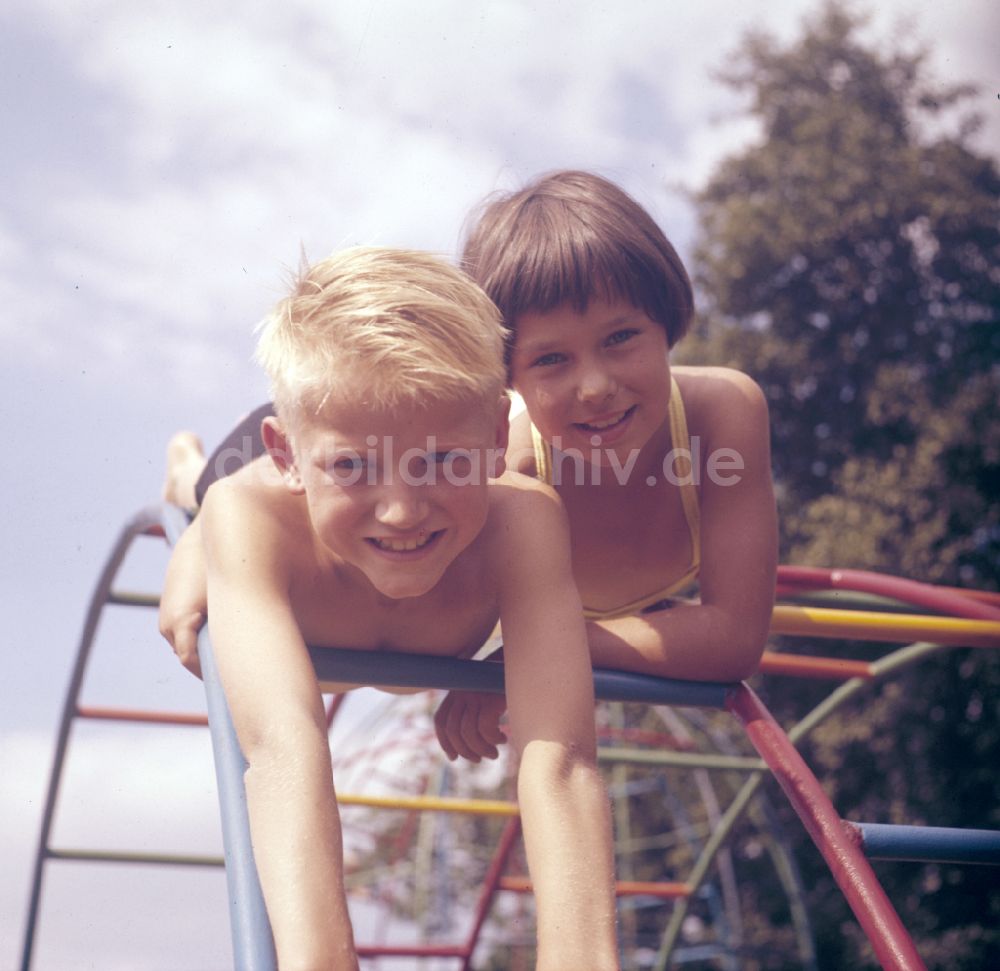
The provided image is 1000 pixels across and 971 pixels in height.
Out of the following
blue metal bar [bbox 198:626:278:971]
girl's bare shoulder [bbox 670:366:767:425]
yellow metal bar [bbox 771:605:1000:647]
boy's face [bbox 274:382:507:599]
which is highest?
girl's bare shoulder [bbox 670:366:767:425]

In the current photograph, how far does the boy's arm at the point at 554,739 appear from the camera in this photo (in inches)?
48.4

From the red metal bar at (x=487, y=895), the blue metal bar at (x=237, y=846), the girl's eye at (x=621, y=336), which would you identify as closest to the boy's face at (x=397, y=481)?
the blue metal bar at (x=237, y=846)

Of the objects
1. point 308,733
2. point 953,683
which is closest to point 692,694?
point 308,733

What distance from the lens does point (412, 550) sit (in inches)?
58.5

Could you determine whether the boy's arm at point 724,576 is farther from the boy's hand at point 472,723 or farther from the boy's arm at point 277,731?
the boy's arm at point 277,731

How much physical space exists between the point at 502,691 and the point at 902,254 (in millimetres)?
8901

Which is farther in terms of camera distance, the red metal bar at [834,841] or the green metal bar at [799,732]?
the green metal bar at [799,732]

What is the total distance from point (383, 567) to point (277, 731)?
0.86 feet

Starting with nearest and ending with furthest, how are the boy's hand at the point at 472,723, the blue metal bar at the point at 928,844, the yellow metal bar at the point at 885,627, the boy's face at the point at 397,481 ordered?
1. the boy's face at the point at 397,481
2. the blue metal bar at the point at 928,844
3. the boy's hand at the point at 472,723
4. the yellow metal bar at the point at 885,627

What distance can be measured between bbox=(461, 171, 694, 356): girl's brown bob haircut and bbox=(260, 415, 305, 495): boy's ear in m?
0.56

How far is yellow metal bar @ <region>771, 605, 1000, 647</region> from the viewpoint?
7.13 feet

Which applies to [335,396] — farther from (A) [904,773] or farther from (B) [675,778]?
(B) [675,778]

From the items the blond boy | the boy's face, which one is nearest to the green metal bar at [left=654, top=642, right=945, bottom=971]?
the blond boy

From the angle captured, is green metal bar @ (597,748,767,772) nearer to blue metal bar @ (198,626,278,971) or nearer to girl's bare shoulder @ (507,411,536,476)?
girl's bare shoulder @ (507,411,536,476)
